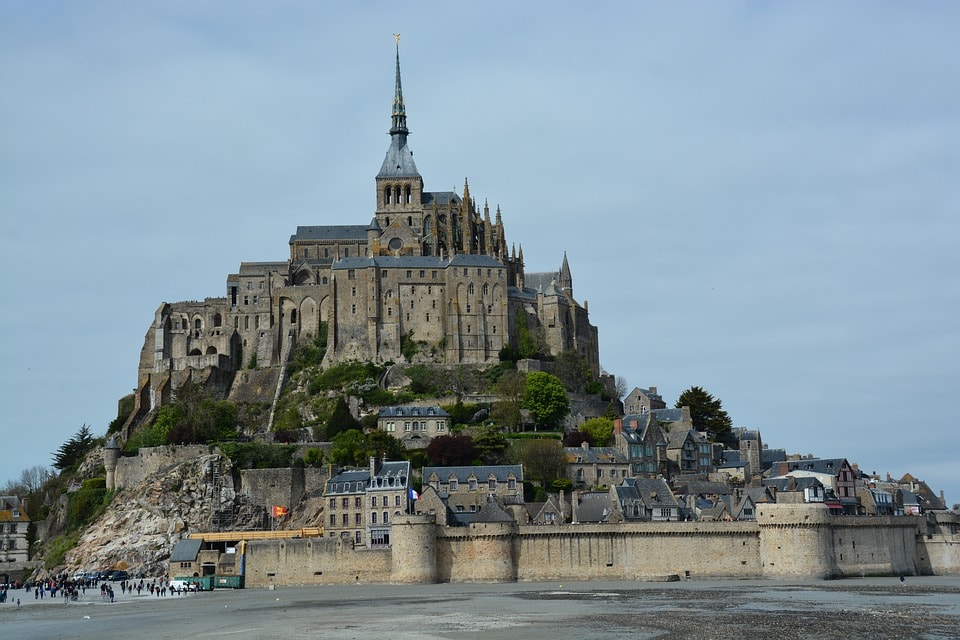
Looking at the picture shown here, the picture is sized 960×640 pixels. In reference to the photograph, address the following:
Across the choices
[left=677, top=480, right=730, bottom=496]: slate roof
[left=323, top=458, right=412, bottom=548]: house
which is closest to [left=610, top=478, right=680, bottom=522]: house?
[left=677, top=480, right=730, bottom=496]: slate roof

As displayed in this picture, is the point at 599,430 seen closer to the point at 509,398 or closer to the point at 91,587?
the point at 509,398

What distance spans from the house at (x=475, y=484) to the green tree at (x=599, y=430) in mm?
11602

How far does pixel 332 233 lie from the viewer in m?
107

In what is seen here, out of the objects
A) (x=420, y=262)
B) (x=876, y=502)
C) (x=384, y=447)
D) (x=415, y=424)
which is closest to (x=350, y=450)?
(x=384, y=447)

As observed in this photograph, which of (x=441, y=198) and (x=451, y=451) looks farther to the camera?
(x=441, y=198)

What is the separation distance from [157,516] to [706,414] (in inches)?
1610

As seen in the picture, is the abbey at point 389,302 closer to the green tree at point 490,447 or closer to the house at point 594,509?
the green tree at point 490,447

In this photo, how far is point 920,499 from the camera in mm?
84188

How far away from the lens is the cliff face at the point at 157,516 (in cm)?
7294

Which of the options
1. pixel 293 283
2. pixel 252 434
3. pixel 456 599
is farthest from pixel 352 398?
pixel 456 599

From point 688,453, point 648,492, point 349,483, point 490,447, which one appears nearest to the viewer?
point 349,483

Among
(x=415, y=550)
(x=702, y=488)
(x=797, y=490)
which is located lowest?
(x=415, y=550)

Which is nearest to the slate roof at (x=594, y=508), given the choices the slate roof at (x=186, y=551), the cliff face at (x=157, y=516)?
the cliff face at (x=157, y=516)

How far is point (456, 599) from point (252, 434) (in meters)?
35.5
